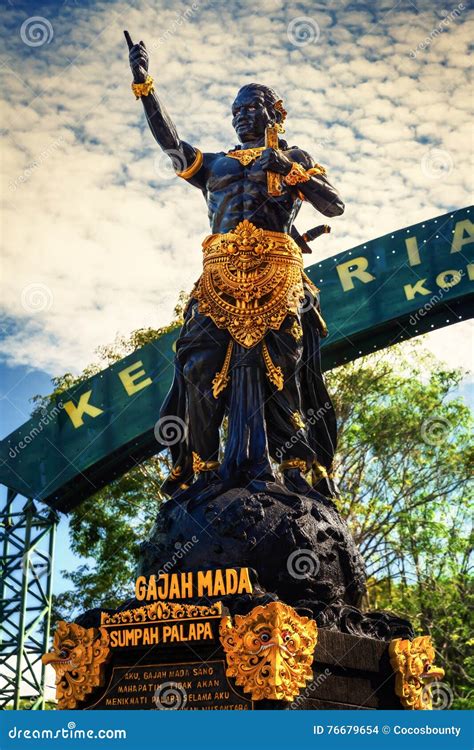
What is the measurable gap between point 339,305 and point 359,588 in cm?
842

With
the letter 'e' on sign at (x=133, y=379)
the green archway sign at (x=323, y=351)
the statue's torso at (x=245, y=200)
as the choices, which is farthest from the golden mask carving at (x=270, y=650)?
the letter 'e' on sign at (x=133, y=379)

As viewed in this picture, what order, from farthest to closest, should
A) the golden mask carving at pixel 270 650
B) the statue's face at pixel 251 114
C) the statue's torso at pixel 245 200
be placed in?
the statue's face at pixel 251 114 < the statue's torso at pixel 245 200 < the golden mask carving at pixel 270 650

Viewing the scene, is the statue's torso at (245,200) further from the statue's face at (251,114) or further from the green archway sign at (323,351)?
the green archway sign at (323,351)

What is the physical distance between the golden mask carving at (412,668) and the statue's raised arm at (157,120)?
4.21 metres

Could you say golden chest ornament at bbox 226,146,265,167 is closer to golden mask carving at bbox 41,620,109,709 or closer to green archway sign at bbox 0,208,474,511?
golden mask carving at bbox 41,620,109,709

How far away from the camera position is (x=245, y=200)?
8016 mm

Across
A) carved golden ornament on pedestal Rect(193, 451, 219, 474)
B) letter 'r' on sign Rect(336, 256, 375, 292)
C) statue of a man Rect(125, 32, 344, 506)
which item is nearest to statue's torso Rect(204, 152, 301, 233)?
statue of a man Rect(125, 32, 344, 506)

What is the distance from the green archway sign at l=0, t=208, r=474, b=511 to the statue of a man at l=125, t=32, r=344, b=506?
22.1 ft

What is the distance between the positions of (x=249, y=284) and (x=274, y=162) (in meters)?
0.99

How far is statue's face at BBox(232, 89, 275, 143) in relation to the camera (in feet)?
27.2

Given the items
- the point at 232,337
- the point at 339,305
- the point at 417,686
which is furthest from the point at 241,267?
the point at 339,305

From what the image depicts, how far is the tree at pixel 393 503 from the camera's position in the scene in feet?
56.1

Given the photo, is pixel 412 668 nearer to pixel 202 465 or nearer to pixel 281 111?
pixel 202 465

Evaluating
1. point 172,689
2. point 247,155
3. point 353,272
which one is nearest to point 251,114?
point 247,155
